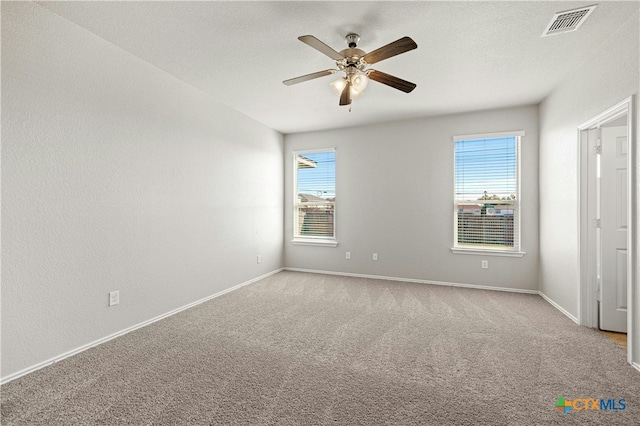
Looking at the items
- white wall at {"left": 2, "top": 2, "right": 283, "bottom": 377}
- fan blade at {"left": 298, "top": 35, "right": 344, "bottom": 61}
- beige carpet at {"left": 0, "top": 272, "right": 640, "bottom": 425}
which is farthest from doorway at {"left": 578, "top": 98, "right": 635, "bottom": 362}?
white wall at {"left": 2, "top": 2, "right": 283, "bottom": 377}

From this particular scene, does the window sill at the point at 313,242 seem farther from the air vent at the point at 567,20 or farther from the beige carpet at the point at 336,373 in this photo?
the air vent at the point at 567,20

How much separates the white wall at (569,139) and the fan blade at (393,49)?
176cm

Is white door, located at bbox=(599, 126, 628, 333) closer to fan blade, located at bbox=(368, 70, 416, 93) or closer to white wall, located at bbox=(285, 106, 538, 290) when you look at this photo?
white wall, located at bbox=(285, 106, 538, 290)

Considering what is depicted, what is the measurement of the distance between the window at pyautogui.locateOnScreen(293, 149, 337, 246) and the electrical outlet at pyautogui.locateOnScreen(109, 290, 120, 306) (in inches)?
127

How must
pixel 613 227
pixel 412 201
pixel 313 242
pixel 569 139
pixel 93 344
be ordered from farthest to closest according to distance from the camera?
1. pixel 313 242
2. pixel 412 201
3. pixel 569 139
4. pixel 613 227
5. pixel 93 344

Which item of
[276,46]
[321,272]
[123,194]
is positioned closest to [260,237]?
[321,272]

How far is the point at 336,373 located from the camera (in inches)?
84.4

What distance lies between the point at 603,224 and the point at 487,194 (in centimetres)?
164

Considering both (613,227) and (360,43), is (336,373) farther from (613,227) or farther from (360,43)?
(613,227)

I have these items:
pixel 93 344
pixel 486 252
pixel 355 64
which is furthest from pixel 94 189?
pixel 486 252

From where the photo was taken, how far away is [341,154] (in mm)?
5297

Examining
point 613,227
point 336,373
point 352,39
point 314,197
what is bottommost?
point 336,373

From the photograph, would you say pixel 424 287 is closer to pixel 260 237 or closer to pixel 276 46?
pixel 260 237

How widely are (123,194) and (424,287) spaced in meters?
4.07
